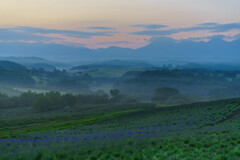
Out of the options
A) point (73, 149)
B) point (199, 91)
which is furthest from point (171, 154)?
point (199, 91)

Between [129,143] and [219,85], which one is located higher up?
[129,143]

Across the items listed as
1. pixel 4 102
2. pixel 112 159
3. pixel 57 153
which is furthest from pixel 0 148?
pixel 4 102

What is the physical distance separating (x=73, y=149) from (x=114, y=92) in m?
116

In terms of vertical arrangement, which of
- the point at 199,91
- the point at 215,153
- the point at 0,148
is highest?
the point at 215,153

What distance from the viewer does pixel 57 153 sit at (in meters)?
10.9

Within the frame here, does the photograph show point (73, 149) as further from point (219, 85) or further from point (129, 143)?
point (219, 85)

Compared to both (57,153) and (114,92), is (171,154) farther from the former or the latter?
(114,92)

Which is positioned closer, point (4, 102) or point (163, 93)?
point (4, 102)

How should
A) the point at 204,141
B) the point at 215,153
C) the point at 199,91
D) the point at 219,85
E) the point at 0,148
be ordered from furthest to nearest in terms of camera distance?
the point at 219,85
the point at 199,91
the point at 0,148
the point at 204,141
the point at 215,153

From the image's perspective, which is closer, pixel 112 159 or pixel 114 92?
pixel 112 159

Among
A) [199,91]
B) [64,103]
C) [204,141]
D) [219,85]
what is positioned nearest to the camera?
[204,141]

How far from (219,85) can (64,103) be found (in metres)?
148

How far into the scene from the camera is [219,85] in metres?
192

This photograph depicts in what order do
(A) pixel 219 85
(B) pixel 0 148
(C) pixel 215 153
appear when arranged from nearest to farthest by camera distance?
(C) pixel 215 153 → (B) pixel 0 148 → (A) pixel 219 85
